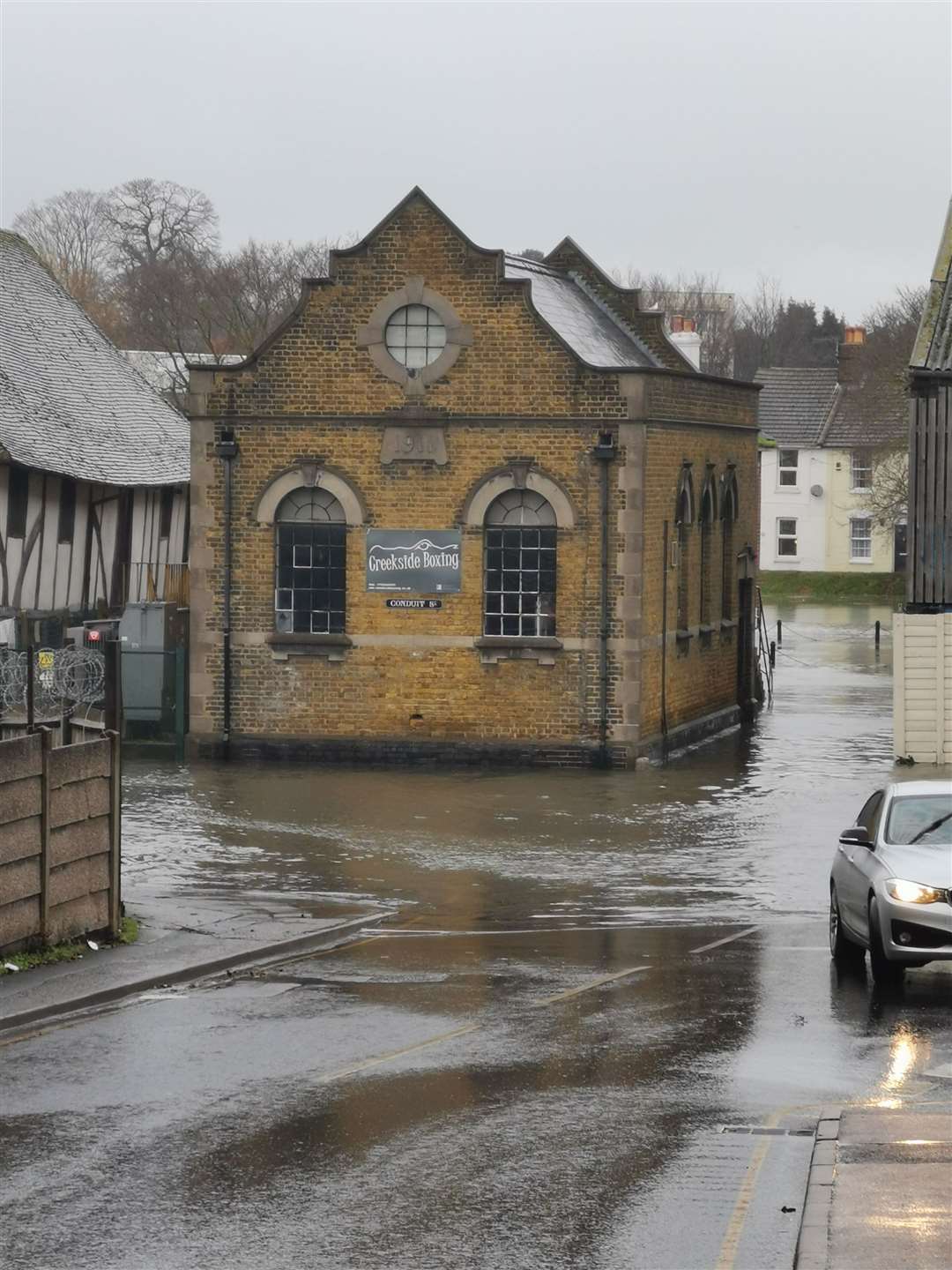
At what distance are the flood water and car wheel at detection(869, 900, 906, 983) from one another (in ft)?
14.3

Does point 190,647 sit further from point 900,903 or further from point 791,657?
point 791,657

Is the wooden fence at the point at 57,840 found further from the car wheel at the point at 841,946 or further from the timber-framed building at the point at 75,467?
the timber-framed building at the point at 75,467

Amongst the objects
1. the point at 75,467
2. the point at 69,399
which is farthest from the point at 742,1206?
the point at 69,399

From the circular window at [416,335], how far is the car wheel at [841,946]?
1574cm

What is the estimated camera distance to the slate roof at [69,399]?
1417 inches

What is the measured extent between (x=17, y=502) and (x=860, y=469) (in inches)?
2191

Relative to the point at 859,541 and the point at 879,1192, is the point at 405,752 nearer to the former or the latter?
the point at 879,1192

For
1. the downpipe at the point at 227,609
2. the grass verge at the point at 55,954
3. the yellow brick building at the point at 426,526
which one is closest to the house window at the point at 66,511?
the yellow brick building at the point at 426,526

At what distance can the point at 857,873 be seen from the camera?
15336mm

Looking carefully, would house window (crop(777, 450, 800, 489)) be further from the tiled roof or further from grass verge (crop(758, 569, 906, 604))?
grass verge (crop(758, 569, 906, 604))

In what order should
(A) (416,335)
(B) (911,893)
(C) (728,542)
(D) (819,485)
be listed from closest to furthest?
1. (B) (911,893)
2. (A) (416,335)
3. (C) (728,542)
4. (D) (819,485)

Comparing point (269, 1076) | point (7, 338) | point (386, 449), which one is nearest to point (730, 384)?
point (386, 449)

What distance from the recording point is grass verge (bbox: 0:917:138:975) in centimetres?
1516

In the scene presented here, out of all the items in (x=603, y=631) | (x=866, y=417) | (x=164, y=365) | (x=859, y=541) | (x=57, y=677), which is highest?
(x=164, y=365)
